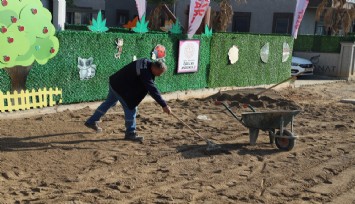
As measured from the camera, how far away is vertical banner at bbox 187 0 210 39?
42.7 ft

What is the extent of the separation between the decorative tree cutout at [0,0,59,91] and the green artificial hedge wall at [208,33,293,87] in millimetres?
6036

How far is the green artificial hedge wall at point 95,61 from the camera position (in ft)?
31.7

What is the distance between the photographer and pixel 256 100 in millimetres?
12758

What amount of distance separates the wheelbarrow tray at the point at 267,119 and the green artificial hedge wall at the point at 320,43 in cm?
1797

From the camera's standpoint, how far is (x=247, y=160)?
22.8 feet

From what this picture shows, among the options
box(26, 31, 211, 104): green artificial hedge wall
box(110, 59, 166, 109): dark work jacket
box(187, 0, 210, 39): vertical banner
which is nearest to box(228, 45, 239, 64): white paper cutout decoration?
box(187, 0, 210, 39): vertical banner

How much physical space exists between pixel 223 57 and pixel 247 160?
8026 mm

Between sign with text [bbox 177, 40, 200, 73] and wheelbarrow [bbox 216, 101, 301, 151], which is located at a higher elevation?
sign with text [bbox 177, 40, 200, 73]

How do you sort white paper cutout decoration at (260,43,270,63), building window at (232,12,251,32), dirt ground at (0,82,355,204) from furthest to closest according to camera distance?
1. building window at (232,12,251,32)
2. white paper cutout decoration at (260,43,270,63)
3. dirt ground at (0,82,355,204)

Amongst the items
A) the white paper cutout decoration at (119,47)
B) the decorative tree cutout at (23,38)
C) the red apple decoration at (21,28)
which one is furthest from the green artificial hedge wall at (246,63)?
the red apple decoration at (21,28)

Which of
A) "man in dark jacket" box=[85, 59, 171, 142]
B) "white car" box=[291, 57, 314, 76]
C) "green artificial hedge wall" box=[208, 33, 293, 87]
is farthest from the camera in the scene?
"white car" box=[291, 57, 314, 76]

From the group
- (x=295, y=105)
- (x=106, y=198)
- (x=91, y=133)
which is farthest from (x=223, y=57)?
(x=106, y=198)

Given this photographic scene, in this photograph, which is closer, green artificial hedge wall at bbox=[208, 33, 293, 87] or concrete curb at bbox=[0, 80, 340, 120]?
concrete curb at bbox=[0, 80, 340, 120]

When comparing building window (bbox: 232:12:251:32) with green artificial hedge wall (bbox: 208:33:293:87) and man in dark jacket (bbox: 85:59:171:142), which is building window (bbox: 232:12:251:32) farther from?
man in dark jacket (bbox: 85:59:171:142)
